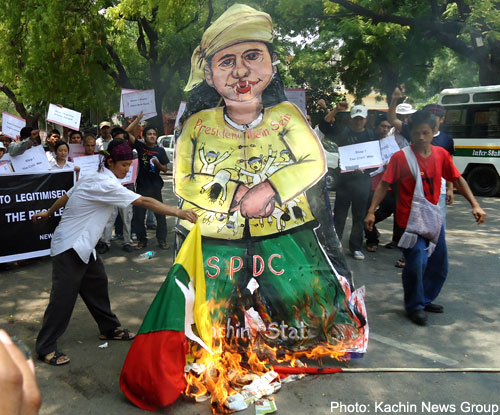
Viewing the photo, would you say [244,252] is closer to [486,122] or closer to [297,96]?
[297,96]

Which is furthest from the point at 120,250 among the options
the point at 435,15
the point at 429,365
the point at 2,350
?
the point at 435,15

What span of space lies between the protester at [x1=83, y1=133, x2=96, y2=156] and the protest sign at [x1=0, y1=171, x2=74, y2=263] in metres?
0.80

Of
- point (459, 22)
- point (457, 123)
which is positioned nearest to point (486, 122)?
point (457, 123)

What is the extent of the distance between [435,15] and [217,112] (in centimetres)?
1145

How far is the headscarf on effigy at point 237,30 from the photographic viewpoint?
4023mm

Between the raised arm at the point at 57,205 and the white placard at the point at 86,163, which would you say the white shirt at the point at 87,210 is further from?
the white placard at the point at 86,163

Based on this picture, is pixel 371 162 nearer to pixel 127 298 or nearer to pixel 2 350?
pixel 127 298

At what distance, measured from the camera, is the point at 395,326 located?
452 centimetres

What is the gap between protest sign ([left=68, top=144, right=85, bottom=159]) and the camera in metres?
7.75

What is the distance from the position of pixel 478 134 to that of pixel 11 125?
11.3 m

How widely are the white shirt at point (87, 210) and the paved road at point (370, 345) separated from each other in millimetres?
915

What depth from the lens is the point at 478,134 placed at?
13336 mm

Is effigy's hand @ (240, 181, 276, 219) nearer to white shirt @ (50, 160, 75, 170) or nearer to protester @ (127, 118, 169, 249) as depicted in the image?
protester @ (127, 118, 169, 249)

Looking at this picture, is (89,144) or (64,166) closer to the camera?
(64,166)
